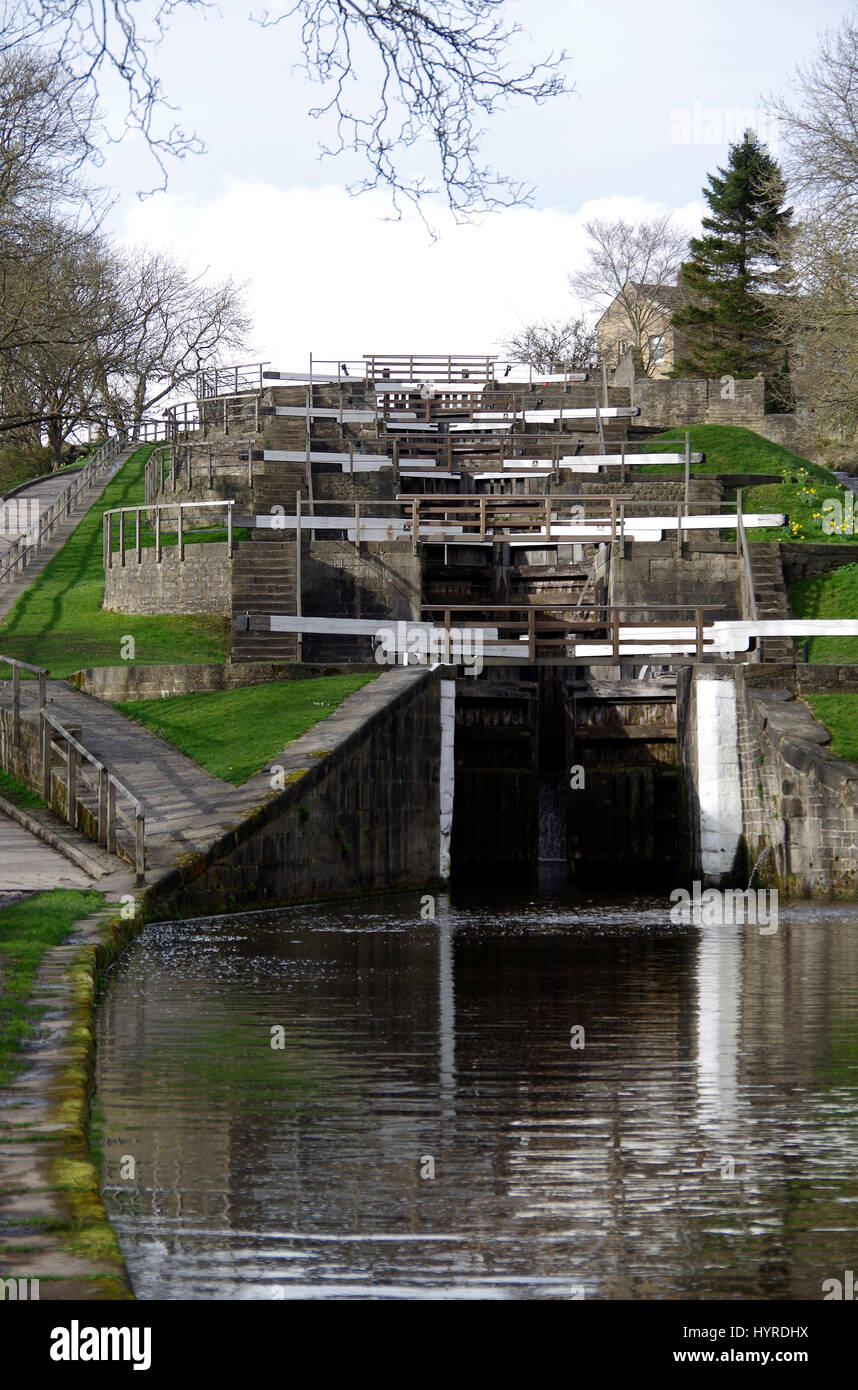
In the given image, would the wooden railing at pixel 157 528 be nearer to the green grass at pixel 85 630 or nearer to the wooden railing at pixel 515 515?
the green grass at pixel 85 630

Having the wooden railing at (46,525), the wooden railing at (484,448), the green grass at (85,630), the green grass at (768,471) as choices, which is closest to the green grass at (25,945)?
the green grass at (85,630)

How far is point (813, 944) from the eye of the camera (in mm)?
15289

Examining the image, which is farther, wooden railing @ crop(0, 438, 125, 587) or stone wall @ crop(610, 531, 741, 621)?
wooden railing @ crop(0, 438, 125, 587)

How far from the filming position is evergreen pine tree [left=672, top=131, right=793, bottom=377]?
61125 millimetres

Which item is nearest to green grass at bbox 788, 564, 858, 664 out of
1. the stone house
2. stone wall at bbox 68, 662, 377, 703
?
stone wall at bbox 68, 662, 377, 703

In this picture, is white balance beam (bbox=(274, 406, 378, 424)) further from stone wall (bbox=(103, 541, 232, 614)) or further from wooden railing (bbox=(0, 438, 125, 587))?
stone wall (bbox=(103, 541, 232, 614))

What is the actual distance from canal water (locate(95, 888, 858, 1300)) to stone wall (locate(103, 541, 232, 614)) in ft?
59.3

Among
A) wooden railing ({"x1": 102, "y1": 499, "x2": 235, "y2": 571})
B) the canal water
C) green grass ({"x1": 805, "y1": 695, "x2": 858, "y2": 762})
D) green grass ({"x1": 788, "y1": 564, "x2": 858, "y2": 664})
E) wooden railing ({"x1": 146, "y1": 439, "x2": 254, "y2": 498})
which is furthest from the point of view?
wooden railing ({"x1": 146, "y1": 439, "x2": 254, "y2": 498})

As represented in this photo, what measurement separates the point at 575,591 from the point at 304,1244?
28486mm

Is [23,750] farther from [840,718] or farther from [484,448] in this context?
[484,448]

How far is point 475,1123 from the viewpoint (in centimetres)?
775
